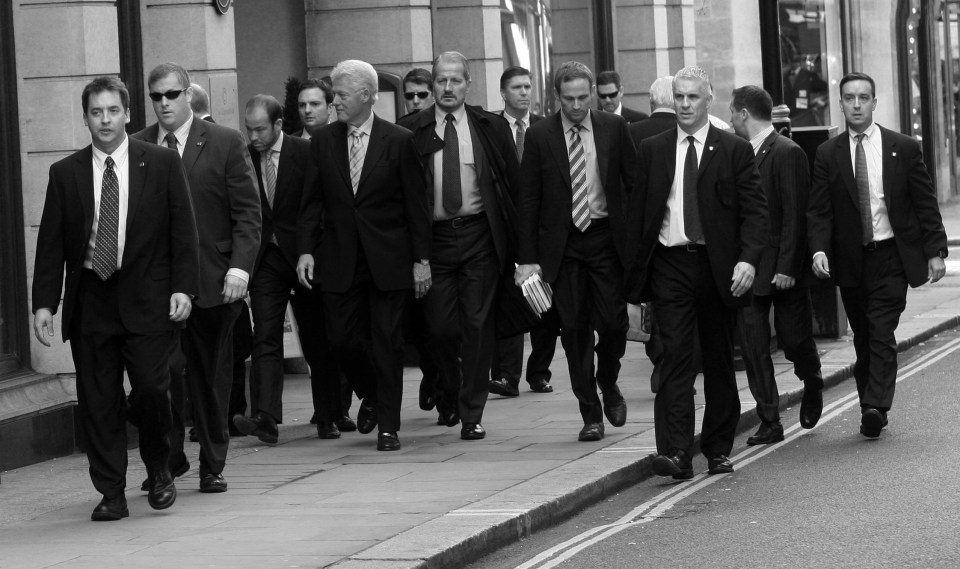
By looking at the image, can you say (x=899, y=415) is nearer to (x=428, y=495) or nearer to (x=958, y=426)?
(x=958, y=426)

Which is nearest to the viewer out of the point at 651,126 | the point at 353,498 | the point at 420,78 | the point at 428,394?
the point at 353,498

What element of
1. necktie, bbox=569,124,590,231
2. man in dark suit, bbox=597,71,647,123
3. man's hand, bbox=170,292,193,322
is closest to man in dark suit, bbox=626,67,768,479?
necktie, bbox=569,124,590,231

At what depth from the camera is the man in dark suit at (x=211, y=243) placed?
8.46 m

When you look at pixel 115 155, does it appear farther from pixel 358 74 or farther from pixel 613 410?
pixel 613 410

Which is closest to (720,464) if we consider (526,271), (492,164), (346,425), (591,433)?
(591,433)

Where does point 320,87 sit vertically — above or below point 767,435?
above

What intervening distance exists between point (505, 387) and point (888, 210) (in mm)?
3159

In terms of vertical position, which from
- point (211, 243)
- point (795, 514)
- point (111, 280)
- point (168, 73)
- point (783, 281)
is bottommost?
point (795, 514)

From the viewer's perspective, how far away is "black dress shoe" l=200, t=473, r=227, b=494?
8516 millimetres

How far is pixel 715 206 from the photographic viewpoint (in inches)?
337

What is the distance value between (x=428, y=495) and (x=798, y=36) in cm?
2068

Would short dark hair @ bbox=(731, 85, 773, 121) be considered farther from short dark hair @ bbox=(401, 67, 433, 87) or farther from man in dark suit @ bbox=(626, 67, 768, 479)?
short dark hair @ bbox=(401, 67, 433, 87)

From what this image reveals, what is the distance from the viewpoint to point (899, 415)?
10.6 meters

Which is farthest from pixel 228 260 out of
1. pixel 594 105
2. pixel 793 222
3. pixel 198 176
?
pixel 594 105
